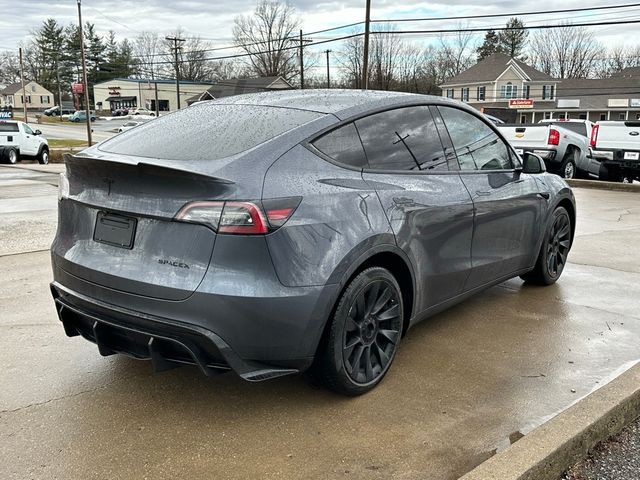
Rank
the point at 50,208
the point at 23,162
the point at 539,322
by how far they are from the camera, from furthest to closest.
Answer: the point at 23,162 → the point at 50,208 → the point at 539,322

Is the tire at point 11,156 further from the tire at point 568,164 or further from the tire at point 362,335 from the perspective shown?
the tire at point 362,335

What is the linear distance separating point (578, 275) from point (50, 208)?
27.2ft

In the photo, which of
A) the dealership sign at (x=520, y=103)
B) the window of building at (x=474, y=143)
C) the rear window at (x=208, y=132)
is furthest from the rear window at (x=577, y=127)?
the dealership sign at (x=520, y=103)

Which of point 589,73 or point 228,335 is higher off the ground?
point 589,73

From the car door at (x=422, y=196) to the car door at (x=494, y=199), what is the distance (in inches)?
6.0

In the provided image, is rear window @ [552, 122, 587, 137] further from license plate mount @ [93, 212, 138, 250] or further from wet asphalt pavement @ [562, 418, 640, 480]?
license plate mount @ [93, 212, 138, 250]

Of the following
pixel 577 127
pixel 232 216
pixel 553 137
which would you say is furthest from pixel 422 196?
pixel 577 127

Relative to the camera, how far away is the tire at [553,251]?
510cm

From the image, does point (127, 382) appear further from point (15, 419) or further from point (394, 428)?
point (394, 428)

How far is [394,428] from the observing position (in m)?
2.92

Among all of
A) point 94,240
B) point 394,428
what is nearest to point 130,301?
point 94,240

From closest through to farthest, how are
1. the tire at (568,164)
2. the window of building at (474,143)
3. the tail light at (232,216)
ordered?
1. the tail light at (232,216)
2. the window of building at (474,143)
3. the tire at (568,164)

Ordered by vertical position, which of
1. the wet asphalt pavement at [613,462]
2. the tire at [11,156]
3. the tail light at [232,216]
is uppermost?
the tail light at [232,216]

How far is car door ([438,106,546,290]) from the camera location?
4027 millimetres
